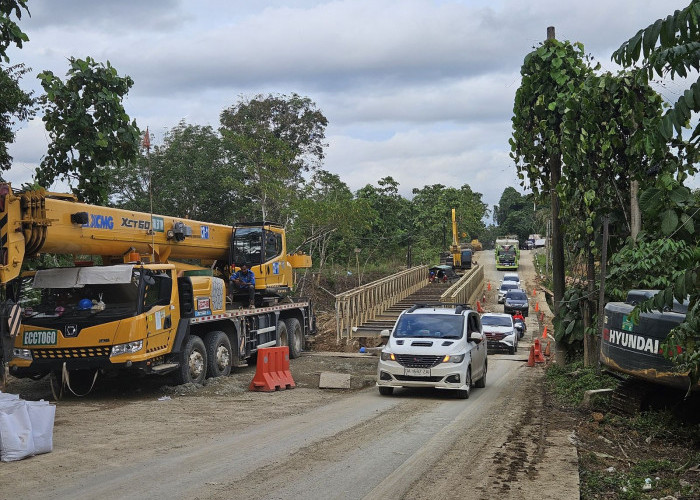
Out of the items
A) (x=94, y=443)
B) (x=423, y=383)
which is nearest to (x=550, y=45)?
(x=423, y=383)

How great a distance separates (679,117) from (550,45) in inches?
487

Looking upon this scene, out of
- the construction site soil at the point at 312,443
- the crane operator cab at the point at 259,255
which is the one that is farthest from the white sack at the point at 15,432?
the crane operator cab at the point at 259,255

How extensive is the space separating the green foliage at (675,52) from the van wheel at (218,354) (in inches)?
522

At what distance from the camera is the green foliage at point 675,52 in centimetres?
459

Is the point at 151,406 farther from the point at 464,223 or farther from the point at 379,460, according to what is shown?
the point at 464,223

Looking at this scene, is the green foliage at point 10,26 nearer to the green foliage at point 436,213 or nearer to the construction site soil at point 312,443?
the construction site soil at point 312,443

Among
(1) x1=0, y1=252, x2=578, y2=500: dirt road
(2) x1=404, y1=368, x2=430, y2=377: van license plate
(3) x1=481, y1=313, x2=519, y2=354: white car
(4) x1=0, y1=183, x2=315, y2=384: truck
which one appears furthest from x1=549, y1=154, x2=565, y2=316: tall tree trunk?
(3) x1=481, y1=313, x2=519, y2=354: white car

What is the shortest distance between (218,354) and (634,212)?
31.0 feet

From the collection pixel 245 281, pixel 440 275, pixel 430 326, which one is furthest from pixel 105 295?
pixel 440 275

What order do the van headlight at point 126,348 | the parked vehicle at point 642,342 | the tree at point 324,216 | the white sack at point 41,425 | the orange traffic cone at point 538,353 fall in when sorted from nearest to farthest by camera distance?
1. the parked vehicle at point 642,342
2. the white sack at point 41,425
3. the van headlight at point 126,348
4. the orange traffic cone at point 538,353
5. the tree at point 324,216

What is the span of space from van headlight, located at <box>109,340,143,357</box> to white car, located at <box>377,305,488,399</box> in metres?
4.60

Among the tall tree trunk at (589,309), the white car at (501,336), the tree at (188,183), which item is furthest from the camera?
the tree at (188,183)

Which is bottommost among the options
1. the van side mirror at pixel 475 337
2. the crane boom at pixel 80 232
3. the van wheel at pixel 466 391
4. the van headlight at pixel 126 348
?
the van wheel at pixel 466 391

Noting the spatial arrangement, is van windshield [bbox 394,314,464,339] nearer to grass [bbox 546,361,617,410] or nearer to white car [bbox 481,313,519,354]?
grass [bbox 546,361,617,410]
